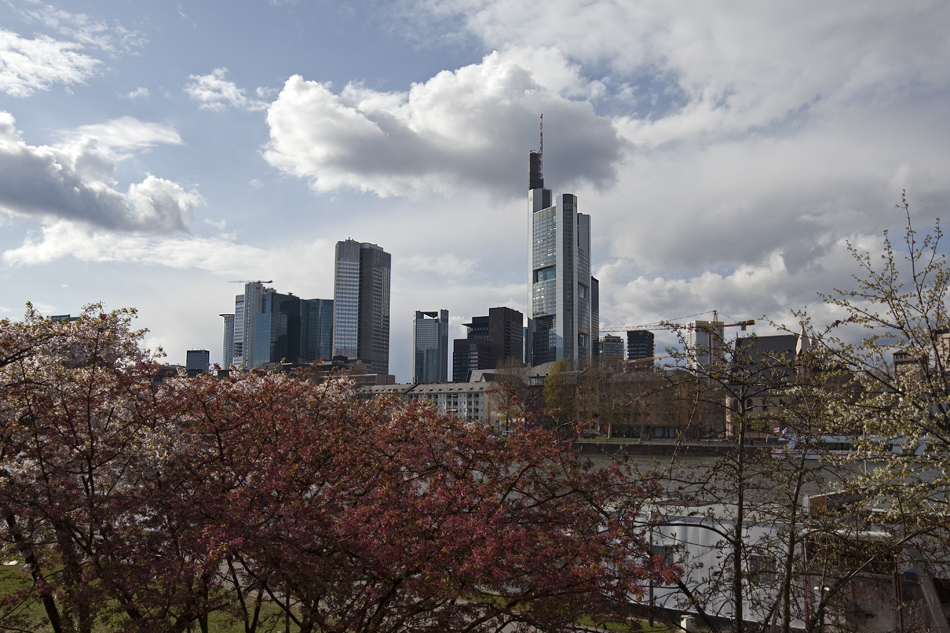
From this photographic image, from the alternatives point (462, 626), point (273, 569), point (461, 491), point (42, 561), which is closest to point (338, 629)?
point (273, 569)

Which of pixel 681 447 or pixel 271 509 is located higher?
pixel 681 447

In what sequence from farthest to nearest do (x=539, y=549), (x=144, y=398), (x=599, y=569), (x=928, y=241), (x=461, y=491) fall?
(x=928, y=241)
(x=144, y=398)
(x=461, y=491)
(x=539, y=549)
(x=599, y=569)

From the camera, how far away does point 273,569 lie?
257 inches

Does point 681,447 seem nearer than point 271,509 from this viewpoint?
No

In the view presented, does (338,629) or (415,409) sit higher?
(415,409)

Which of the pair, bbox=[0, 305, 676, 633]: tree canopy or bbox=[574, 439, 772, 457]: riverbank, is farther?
bbox=[574, 439, 772, 457]: riverbank

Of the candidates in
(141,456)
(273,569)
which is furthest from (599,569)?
(141,456)

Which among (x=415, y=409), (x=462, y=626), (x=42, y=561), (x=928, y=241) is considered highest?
(x=928, y=241)

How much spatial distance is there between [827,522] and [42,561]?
8625 millimetres

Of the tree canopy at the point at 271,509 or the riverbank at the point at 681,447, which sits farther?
the riverbank at the point at 681,447

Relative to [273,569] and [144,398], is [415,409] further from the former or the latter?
[144,398]

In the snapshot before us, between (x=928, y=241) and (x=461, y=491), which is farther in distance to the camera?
(x=928, y=241)

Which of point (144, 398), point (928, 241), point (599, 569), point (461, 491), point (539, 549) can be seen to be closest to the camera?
point (599, 569)

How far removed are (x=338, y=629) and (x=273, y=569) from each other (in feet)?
2.87
